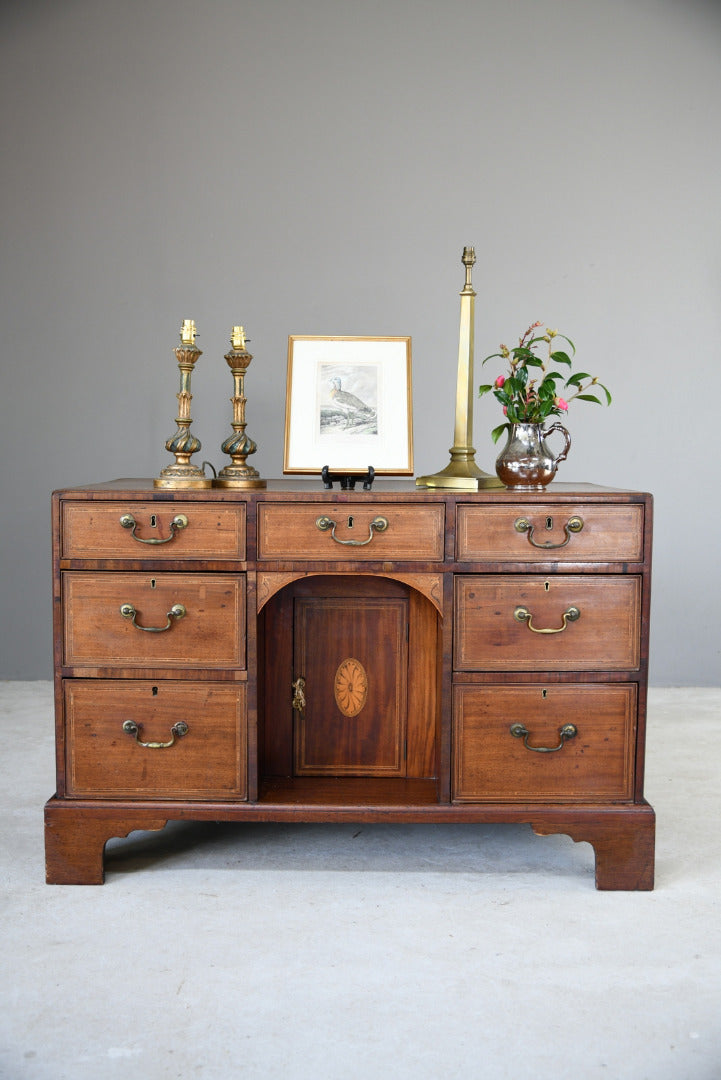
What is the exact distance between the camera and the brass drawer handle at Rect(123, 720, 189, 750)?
2211mm

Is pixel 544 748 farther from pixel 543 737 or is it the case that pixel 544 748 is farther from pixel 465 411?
pixel 465 411

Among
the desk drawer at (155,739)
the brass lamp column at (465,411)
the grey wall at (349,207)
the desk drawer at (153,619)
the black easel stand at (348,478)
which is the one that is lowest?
the desk drawer at (155,739)

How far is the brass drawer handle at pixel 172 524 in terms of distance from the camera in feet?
7.13

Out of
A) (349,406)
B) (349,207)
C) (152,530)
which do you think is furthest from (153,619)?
(349,207)

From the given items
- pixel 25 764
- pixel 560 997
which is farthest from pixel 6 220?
pixel 560 997

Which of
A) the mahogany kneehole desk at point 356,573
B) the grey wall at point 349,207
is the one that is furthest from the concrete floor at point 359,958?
the grey wall at point 349,207

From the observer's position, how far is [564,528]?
2.20 meters

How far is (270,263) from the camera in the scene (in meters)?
3.92

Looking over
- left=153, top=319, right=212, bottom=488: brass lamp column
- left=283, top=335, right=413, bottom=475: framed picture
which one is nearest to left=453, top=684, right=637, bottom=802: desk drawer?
Answer: left=283, top=335, right=413, bottom=475: framed picture

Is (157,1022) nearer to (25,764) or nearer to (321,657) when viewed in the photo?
(321,657)

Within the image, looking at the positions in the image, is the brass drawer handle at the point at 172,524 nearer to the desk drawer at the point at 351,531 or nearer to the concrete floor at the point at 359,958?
the desk drawer at the point at 351,531

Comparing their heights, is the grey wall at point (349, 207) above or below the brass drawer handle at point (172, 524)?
above

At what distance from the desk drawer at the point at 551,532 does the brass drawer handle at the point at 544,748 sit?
367mm

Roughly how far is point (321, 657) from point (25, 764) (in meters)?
1.13
